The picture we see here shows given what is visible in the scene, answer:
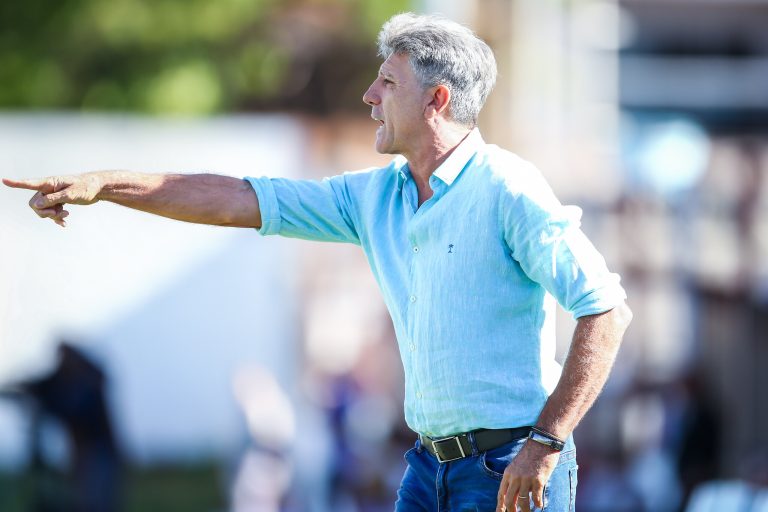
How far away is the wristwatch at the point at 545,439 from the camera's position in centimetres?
364

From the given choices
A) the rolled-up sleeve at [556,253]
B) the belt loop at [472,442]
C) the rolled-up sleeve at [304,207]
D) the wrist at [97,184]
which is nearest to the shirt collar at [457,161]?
the rolled-up sleeve at [556,253]

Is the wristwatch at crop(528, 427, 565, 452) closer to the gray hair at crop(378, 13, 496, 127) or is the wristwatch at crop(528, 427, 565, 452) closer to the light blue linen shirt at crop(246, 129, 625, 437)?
the light blue linen shirt at crop(246, 129, 625, 437)

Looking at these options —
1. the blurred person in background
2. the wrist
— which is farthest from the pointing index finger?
the blurred person in background

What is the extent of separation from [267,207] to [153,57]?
1791 cm

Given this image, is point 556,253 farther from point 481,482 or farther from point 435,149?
point 481,482

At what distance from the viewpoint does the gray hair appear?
3.96 metres

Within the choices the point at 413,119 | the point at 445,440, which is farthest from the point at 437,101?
the point at 445,440

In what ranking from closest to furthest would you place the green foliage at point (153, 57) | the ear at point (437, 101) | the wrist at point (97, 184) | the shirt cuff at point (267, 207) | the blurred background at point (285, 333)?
the wrist at point (97, 184) → the ear at point (437, 101) → the shirt cuff at point (267, 207) → the blurred background at point (285, 333) → the green foliage at point (153, 57)

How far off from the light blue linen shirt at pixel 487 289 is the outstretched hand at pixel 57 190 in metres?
0.91

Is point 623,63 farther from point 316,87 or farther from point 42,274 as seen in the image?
point 42,274

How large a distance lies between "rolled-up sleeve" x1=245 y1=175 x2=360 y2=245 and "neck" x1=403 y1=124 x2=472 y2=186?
0.99ft

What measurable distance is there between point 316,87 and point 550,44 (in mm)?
5552

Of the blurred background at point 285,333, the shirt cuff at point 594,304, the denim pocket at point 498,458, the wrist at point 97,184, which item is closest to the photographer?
the shirt cuff at point 594,304

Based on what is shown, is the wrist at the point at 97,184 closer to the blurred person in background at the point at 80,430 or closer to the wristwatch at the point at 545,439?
the wristwatch at the point at 545,439
